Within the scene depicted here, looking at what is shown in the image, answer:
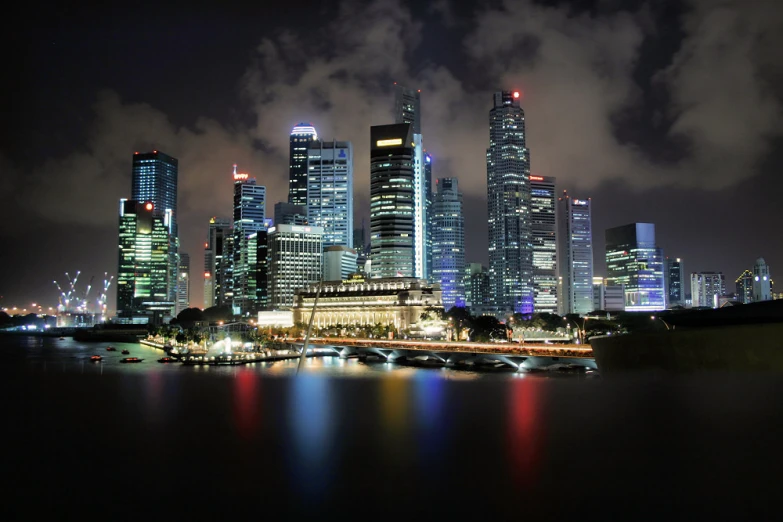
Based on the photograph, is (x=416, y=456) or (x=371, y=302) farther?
(x=371, y=302)

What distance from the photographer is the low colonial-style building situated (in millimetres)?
168500

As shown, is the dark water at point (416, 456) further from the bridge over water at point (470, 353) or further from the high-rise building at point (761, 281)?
the high-rise building at point (761, 281)

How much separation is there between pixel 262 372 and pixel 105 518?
62254mm

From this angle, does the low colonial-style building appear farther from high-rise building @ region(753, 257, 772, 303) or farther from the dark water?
the dark water

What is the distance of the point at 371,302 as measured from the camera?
17862 centimetres

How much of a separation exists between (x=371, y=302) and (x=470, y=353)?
88326mm

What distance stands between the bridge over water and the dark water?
1085 inches

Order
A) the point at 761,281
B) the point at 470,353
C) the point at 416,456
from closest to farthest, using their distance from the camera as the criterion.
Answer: the point at 416,456 → the point at 470,353 → the point at 761,281

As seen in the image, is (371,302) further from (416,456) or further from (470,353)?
(416,456)

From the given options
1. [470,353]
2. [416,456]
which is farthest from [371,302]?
[416,456]

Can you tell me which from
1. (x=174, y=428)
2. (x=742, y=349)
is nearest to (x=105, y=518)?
(x=174, y=428)

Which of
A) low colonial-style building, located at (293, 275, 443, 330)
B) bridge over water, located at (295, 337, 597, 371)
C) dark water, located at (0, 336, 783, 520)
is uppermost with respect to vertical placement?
low colonial-style building, located at (293, 275, 443, 330)

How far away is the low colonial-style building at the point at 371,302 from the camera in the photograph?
168500mm

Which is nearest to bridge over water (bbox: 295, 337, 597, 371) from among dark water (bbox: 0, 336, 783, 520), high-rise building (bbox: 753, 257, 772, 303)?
dark water (bbox: 0, 336, 783, 520)
